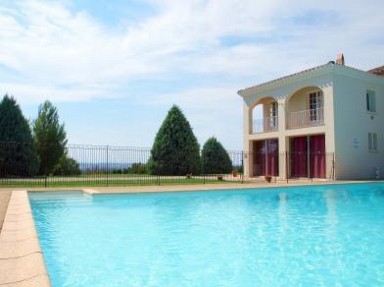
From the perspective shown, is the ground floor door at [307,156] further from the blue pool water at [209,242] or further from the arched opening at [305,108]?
the blue pool water at [209,242]

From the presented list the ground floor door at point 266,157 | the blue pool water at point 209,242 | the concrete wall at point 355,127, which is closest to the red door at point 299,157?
the ground floor door at point 266,157

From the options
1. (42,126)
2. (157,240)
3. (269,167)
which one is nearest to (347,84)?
(269,167)

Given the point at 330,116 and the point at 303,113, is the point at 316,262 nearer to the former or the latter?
the point at 330,116

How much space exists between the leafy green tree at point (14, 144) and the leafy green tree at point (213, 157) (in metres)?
12.0

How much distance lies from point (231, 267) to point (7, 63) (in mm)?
11934

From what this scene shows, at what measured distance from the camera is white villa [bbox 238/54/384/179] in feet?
68.8

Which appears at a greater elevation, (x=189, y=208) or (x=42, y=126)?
(x=42, y=126)

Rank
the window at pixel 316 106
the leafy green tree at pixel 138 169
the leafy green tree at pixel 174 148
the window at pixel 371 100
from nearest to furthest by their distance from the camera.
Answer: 1. the window at pixel 316 106
2. the window at pixel 371 100
3. the leafy green tree at pixel 174 148
4. the leafy green tree at pixel 138 169

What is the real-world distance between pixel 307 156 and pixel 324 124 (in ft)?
8.45

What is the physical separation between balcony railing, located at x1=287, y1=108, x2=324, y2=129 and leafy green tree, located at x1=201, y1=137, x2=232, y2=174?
700 centimetres

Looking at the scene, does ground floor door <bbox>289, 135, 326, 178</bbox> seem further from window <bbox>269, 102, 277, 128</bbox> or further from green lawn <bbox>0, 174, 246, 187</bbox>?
green lawn <bbox>0, 174, 246, 187</bbox>

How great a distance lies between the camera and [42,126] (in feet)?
92.2

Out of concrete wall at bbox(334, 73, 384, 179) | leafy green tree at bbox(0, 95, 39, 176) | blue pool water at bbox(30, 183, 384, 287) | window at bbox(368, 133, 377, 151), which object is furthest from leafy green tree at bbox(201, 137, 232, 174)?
blue pool water at bbox(30, 183, 384, 287)

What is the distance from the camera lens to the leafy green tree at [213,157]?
1153 inches
